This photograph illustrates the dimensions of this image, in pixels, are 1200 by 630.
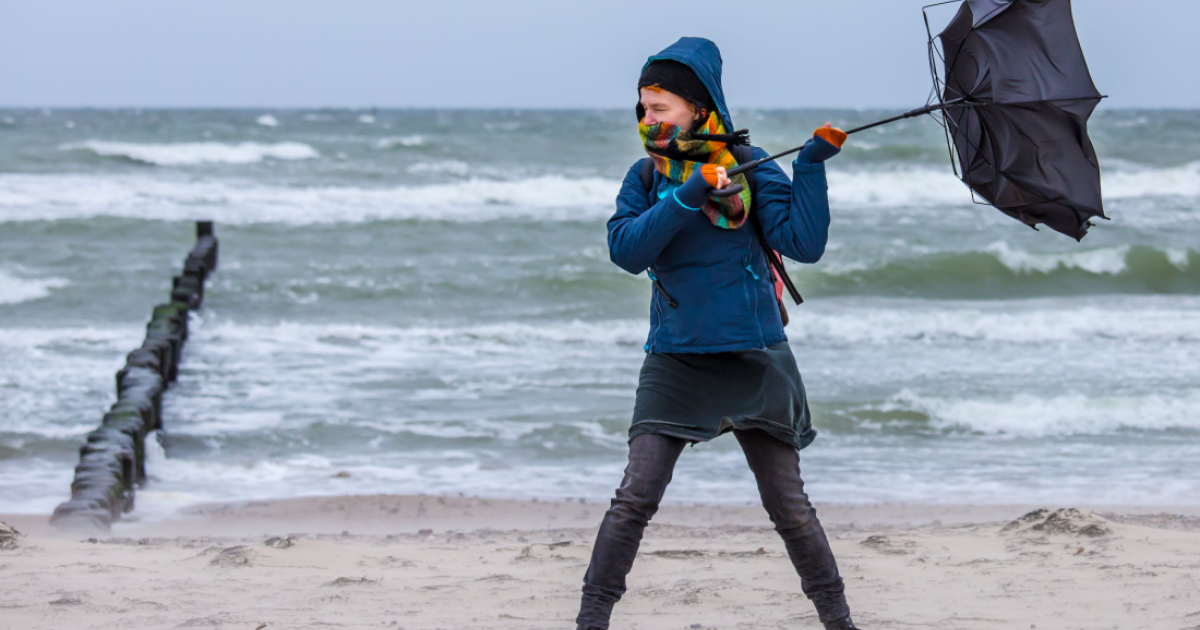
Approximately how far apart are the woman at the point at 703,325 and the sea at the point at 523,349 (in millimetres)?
2585

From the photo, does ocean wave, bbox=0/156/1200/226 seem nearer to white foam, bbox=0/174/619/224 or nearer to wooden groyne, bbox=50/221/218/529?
white foam, bbox=0/174/619/224

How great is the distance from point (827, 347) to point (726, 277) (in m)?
8.18

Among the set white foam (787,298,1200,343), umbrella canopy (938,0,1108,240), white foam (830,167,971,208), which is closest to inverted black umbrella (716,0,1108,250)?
umbrella canopy (938,0,1108,240)

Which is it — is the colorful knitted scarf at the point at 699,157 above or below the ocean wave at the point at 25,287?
below

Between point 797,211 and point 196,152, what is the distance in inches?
1306

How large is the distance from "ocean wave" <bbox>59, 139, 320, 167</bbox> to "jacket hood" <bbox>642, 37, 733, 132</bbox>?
29393 millimetres

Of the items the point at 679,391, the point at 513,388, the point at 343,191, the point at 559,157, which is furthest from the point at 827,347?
the point at 559,157

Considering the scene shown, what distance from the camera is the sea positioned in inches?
267

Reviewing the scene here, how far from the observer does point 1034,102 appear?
2715 millimetres

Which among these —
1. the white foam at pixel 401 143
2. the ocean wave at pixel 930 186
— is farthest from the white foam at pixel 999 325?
the white foam at pixel 401 143

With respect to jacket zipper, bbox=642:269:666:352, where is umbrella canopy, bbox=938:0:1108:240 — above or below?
above

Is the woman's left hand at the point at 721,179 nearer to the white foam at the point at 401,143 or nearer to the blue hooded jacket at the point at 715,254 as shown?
the blue hooded jacket at the point at 715,254

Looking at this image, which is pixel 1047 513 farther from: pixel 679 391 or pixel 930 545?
pixel 679 391

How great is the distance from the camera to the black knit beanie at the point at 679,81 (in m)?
2.72
